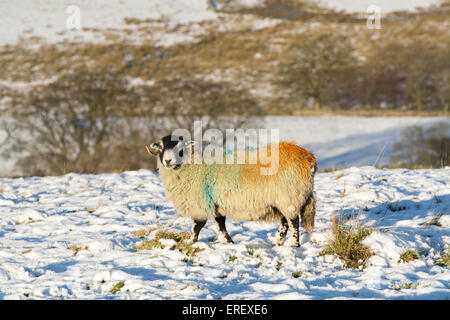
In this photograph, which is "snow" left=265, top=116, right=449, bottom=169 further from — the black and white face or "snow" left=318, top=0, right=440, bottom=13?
"snow" left=318, top=0, right=440, bottom=13

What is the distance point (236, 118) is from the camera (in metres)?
19.7

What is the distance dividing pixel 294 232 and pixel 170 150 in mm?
2196

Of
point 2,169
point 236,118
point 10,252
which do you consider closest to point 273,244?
point 10,252

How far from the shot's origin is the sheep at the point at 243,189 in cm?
639

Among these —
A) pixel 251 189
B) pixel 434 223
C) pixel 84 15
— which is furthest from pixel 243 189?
pixel 84 15

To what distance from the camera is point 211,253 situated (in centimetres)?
609

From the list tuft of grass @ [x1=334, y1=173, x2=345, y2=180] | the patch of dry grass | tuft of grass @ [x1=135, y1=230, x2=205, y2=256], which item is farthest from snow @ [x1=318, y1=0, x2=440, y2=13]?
tuft of grass @ [x1=135, y1=230, x2=205, y2=256]

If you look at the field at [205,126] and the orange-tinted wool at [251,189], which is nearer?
the field at [205,126]

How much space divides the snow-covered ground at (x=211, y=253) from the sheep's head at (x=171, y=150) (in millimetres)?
1261

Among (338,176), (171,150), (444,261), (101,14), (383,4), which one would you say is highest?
(383,4)

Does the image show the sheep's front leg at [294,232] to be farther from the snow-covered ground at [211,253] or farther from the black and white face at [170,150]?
the black and white face at [170,150]

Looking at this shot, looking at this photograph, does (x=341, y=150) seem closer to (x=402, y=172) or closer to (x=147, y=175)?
(x=402, y=172)

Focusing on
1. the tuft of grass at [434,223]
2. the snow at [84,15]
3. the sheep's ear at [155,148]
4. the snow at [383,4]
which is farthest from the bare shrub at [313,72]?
the snow at [383,4]

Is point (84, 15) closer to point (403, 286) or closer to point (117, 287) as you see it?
point (117, 287)
